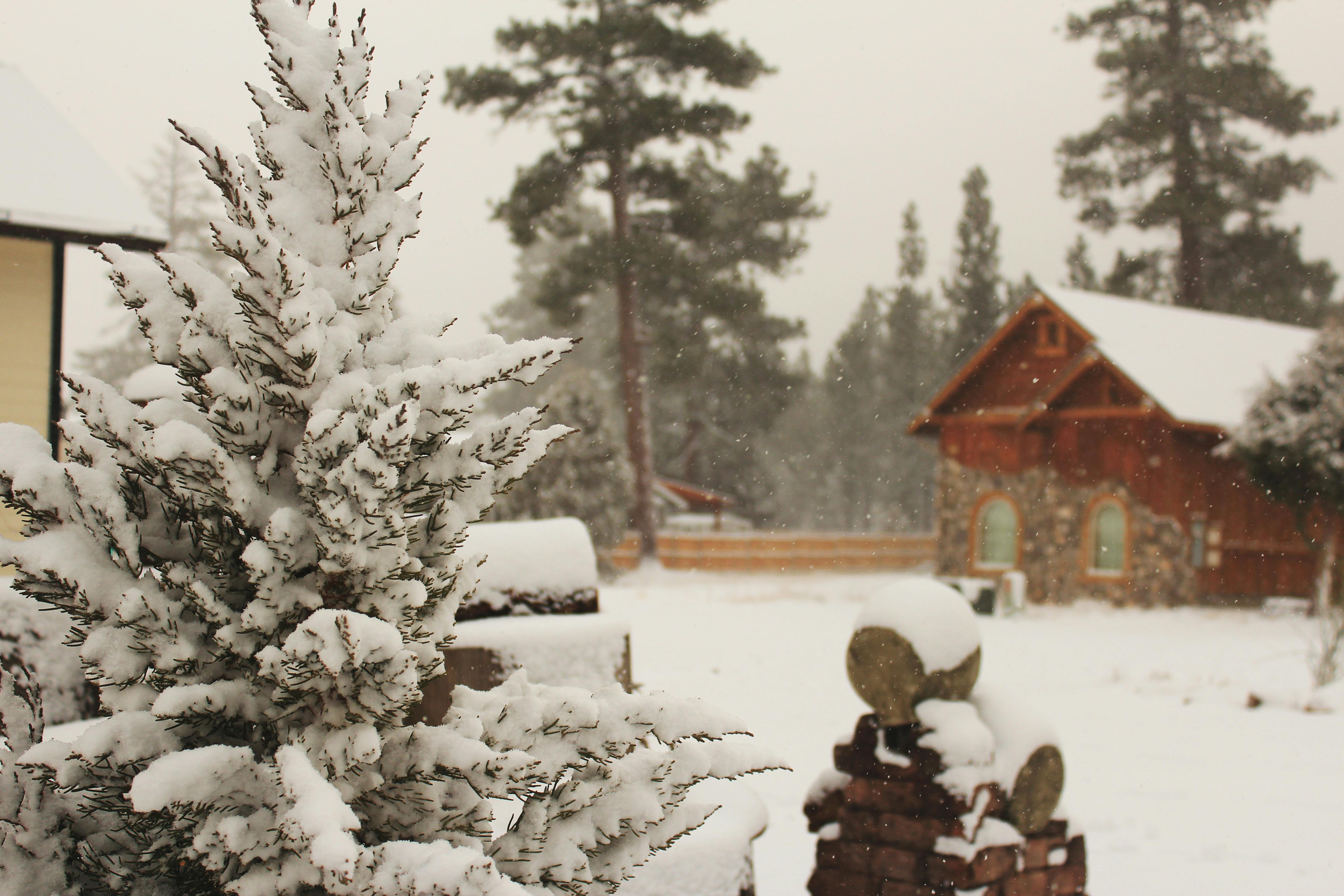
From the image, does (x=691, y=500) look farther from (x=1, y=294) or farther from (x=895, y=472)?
(x=1, y=294)

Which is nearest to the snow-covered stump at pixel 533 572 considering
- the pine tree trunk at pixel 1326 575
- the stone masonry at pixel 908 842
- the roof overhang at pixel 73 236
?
the stone masonry at pixel 908 842

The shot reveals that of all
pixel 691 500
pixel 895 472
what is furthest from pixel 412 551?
pixel 895 472

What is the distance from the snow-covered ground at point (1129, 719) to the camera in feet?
18.6

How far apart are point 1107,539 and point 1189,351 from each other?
13.7 feet

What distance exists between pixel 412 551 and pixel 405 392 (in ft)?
0.83

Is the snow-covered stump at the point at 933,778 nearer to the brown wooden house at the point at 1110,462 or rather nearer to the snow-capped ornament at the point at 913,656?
the snow-capped ornament at the point at 913,656

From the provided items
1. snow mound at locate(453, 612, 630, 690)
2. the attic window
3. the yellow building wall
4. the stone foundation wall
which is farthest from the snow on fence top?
the attic window

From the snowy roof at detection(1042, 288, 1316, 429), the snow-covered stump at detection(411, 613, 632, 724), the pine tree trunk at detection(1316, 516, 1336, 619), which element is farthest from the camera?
the snowy roof at detection(1042, 288, 1316, 429)

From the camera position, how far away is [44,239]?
21.2ft

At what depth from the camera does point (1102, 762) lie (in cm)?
788

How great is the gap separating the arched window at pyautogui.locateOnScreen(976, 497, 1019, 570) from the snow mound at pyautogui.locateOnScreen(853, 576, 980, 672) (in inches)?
646

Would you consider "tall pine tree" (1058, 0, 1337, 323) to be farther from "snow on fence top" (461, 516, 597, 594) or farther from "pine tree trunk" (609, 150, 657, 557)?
"snow on fence top" (461, 516, 597, 594)

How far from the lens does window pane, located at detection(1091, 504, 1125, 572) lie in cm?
1802

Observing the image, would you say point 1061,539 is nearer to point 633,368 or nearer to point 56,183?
point 633,368
